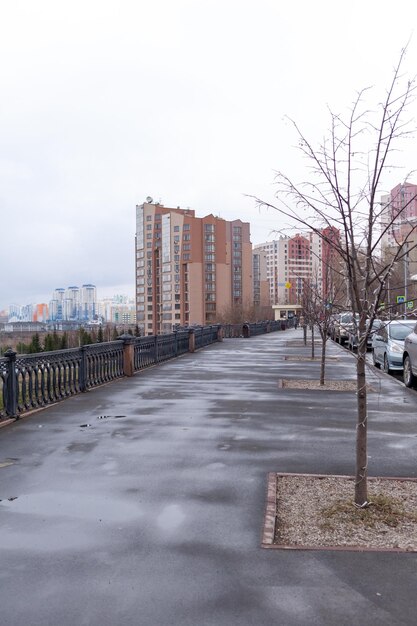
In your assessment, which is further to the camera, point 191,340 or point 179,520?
point 191,340

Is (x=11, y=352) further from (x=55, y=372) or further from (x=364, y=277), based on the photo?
(x=364, y=277)

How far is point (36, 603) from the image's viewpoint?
11.0ft

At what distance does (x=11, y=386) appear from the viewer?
28.9 ft

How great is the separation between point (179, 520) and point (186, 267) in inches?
4541

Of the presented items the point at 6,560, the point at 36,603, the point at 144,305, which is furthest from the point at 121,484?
the point at 144,305

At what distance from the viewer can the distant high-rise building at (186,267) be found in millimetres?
118500

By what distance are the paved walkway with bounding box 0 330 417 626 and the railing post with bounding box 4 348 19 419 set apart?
0.32 m

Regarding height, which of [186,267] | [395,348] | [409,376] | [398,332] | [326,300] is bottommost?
[409,376]

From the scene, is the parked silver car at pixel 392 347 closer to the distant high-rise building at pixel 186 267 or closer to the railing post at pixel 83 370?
the railing post at pixel 83 370

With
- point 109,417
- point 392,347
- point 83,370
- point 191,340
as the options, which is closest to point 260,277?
point 191,340

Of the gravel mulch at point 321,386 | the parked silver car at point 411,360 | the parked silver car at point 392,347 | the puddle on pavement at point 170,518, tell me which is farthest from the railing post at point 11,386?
the parked silver car at point 392,347

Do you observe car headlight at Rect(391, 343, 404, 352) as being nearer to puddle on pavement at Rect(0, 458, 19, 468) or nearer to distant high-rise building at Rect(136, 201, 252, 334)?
puddle on pavement at Rect(0, 458, 19, 468)

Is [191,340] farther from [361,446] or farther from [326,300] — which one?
[361,446]

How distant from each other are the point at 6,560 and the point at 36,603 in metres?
0.72
